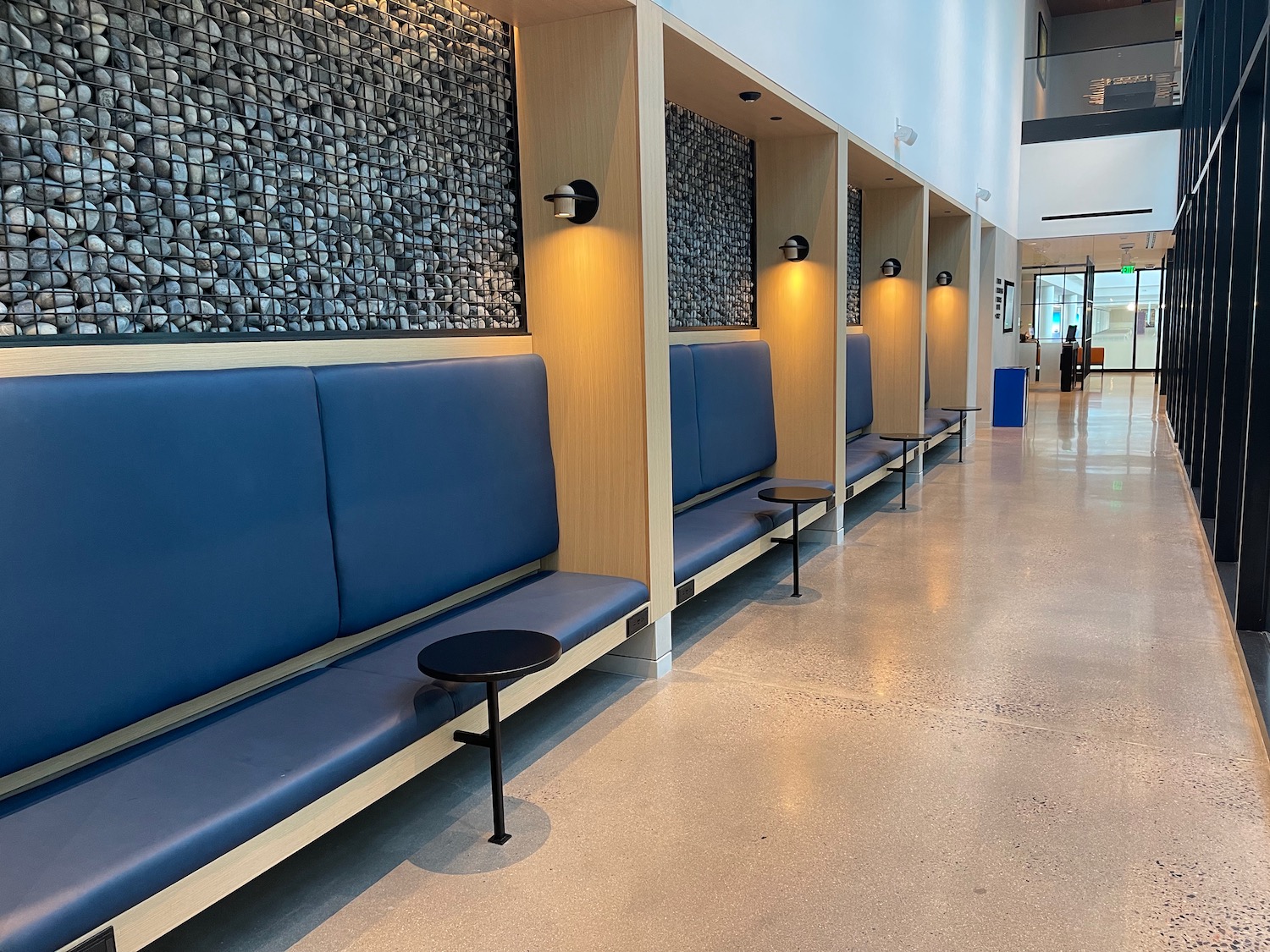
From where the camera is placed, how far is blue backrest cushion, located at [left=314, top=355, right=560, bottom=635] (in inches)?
105

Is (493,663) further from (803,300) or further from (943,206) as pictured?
(943,206)

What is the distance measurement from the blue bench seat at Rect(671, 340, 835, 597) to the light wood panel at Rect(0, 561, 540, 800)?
116 cm

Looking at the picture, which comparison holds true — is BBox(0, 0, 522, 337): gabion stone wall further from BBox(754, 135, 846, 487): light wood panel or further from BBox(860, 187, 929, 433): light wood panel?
BBox(860, 187, 929, 433): light wood panel

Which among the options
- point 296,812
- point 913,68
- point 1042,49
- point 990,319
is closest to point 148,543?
point 296,812

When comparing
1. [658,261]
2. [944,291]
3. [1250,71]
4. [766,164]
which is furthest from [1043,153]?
[658,261]

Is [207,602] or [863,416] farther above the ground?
[207,602]

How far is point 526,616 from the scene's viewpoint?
3010 mm

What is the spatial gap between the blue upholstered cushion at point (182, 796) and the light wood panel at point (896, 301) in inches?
249

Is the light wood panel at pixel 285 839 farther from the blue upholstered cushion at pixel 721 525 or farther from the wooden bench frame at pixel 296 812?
the blue upholstered cushion at pixel 721 525

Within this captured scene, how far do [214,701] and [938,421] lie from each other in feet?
25.7

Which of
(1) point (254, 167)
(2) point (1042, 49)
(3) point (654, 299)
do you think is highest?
(2) point (1042, 49)

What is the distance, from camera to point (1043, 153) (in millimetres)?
14242

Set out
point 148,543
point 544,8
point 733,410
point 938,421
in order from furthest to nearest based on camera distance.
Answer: point 938,421 → point 733,410 → point 544,8 → point 148,543

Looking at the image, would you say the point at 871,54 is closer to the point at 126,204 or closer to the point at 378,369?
the point at 378,369
